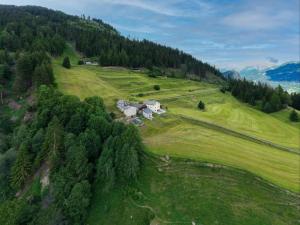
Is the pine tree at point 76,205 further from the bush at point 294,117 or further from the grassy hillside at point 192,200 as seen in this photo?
the bush at point 294,117

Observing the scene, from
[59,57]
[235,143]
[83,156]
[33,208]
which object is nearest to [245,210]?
[235,143]

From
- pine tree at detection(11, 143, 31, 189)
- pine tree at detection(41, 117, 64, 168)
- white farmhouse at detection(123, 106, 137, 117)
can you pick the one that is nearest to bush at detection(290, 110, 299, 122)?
white farmhouse at detection(123, 106, 137, 117)

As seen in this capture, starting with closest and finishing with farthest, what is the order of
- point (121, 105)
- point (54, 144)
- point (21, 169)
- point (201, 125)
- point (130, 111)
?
point (21, 169) → point (54, 144) → point (130, 111) → point (201, 125) → point (121, 105)

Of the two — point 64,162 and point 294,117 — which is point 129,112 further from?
point 294,117

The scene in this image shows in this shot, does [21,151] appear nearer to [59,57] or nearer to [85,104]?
[85,104]

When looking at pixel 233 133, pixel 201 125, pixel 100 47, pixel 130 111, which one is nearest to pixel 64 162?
pixel 130 111

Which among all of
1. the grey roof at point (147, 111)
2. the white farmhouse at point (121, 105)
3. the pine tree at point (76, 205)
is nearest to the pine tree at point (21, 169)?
the pine tree at point (76, 205)
